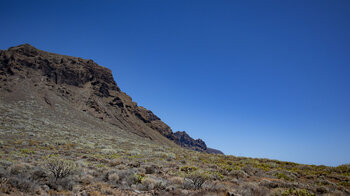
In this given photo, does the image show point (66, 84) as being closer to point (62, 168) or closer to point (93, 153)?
point (93, 153)

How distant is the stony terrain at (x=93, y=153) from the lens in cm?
788

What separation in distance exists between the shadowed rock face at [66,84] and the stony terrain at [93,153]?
0.27 meters

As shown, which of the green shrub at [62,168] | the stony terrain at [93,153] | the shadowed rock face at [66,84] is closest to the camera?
the stony terrain at [93,153]

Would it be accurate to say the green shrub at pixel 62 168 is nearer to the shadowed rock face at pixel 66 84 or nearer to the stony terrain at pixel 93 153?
the stony terrain at pixel 93 153

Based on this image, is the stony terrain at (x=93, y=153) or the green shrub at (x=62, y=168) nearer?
the stony terrain at (x=93, y=153)

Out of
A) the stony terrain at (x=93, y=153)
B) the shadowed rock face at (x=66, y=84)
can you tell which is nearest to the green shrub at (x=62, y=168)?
the stony terrain at (x=93, y=153)

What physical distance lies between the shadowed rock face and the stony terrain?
0.87 ft

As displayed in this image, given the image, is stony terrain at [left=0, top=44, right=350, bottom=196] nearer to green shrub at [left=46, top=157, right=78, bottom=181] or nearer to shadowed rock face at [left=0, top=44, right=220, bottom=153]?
green shrub at [left=46, top=157, right=78, bottom=181]

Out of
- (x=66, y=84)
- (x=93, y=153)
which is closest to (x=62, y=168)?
(x=93, y=153)

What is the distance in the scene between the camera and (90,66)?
7850 centimetres

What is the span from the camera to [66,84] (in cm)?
6475

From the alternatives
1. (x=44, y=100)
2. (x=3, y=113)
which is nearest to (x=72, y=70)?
(x=44, y=100)

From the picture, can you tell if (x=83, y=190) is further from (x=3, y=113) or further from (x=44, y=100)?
(x=44, y=100)

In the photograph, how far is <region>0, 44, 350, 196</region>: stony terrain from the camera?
7.88m
